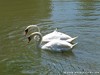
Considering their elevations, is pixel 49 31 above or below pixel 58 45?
below

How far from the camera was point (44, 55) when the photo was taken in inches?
520

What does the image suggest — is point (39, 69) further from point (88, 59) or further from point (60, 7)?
point (60, 7)

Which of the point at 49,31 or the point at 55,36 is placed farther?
the point at 49,31

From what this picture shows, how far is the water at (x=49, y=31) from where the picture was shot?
11.8 m

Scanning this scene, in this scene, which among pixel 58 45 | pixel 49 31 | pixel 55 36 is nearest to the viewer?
pixel 58 45

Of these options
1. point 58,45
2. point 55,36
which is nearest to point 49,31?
point 55,36

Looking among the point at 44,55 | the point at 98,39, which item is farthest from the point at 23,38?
the point at 98,39

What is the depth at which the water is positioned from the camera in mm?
11773

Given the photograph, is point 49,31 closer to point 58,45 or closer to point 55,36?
point 55,36

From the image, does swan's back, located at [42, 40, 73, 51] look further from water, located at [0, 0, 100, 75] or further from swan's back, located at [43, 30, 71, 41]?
swan's back, located at [43, 30, 71, 41]

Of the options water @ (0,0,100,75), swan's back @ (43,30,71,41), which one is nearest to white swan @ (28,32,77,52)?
water @ (0,0,100,75)

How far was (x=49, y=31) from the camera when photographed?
15.8 meters

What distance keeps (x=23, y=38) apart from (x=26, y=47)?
1132mm

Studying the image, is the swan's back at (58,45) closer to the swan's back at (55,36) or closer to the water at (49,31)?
the water at (49,31)
